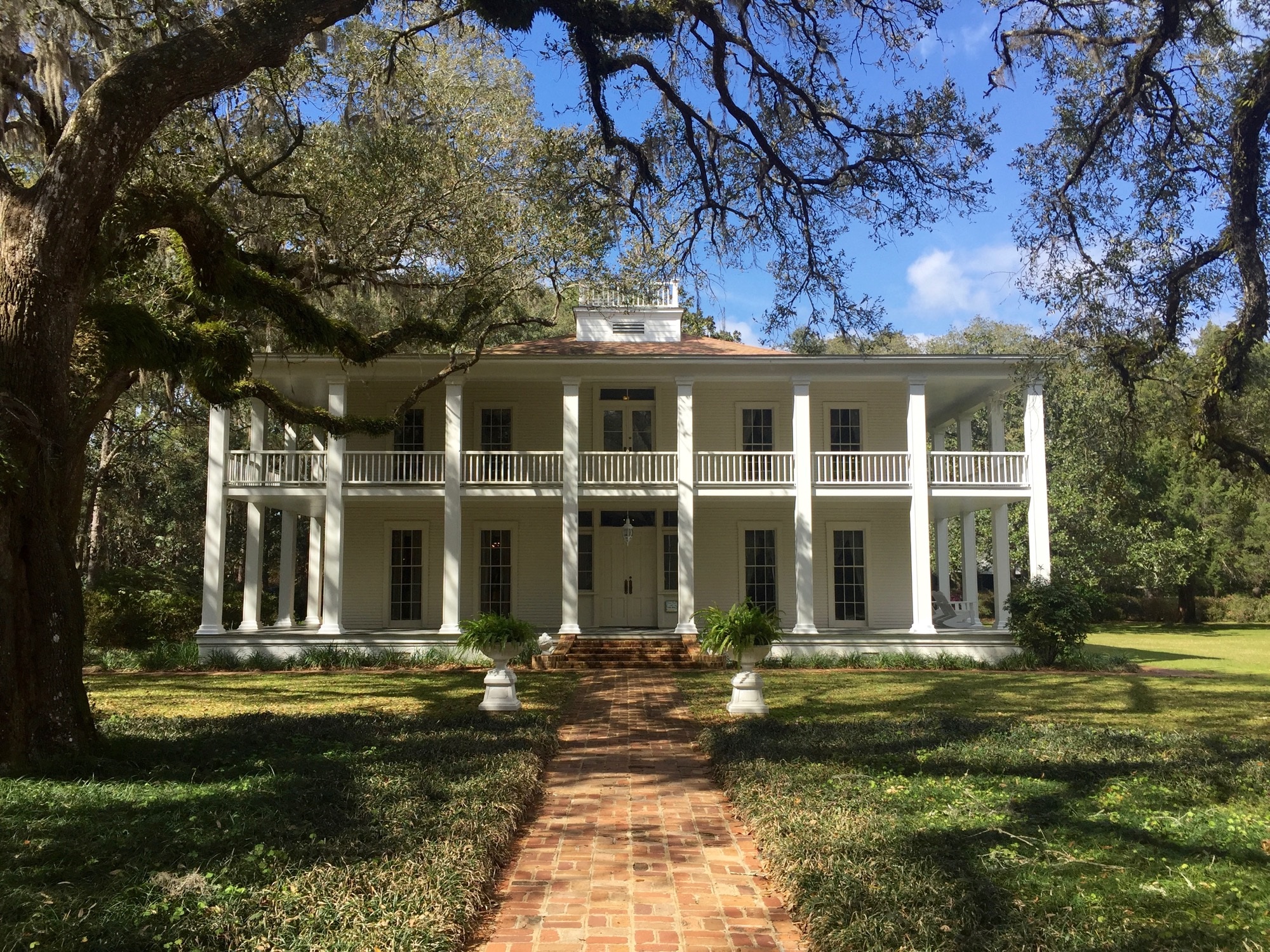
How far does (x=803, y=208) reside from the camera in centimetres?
1059

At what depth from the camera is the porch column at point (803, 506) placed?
1709 centimetres

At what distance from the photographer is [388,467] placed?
18016 mm

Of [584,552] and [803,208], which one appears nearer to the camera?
[803,208]

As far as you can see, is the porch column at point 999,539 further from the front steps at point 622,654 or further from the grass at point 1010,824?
the grass at point 1010,824

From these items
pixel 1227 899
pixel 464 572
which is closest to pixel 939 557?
pixel 464 572

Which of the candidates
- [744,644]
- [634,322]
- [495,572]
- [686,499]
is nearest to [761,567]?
[686,499]

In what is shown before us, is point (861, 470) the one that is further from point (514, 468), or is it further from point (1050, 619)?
point (514, 468)

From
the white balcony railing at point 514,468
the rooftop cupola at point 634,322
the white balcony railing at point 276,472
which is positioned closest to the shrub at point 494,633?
the white balcony railing at point 514,468

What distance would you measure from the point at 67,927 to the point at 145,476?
27.1 metres

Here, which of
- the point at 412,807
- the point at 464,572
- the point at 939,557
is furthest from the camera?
the point at 939,557

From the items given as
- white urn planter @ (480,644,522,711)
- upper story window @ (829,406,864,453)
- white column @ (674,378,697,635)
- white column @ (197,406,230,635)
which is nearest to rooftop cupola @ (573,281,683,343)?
white column @ (674,378,697,635)

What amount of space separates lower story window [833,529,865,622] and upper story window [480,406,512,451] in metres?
7.42

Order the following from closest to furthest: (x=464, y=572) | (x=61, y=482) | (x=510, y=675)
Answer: (x=61, y=482) < (x=510, y=675) < (x=464, y=572)

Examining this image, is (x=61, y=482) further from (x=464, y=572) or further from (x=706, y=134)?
(x=464, y=572)
